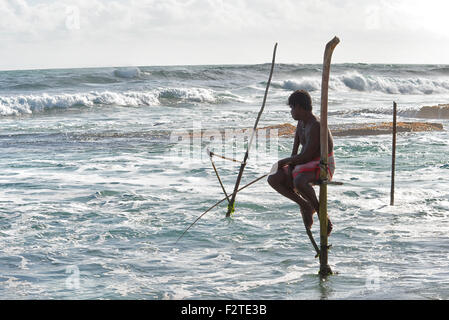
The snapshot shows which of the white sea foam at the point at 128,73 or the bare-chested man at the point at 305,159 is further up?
the white sea foam at the point at 128,73

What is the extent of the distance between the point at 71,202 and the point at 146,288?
445cm

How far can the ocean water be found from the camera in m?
6.40

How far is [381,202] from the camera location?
10.1 meters

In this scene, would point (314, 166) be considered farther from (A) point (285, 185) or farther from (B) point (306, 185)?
(A) point (285, 185)

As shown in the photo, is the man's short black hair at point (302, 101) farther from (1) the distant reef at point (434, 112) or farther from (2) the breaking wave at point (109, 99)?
(2) the breaking wave at point (109, 99)

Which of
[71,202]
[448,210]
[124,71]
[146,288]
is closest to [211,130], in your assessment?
[71,202]

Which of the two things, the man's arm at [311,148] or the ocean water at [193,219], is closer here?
the man's arm at [311,148]

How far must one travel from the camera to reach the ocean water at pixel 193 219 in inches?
252

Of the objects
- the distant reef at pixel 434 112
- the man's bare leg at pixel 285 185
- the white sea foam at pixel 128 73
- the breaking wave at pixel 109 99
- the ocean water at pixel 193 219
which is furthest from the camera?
the white sea foam at pixel 128 73

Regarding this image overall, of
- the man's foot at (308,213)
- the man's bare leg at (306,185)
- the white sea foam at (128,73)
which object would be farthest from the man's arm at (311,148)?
the white sea foam at (128,73)

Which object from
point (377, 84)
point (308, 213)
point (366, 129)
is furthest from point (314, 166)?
point (377, 84)

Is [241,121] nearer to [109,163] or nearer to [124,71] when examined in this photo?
[109,163]

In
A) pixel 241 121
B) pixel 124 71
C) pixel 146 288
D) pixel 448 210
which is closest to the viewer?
pixel 146 288

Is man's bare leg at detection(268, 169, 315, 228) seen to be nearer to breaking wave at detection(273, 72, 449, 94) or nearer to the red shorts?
the red shorts
